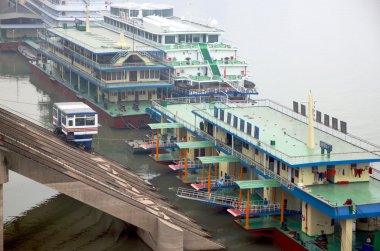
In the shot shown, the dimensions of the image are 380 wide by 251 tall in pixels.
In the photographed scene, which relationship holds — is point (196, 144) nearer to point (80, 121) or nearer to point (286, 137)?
point (286, 137)

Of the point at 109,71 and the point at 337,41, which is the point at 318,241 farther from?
the point at 337,41

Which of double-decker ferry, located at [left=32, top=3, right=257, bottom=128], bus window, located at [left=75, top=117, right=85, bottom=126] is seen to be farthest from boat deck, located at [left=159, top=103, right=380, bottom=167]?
double-decker ferry, located at [left=32, top=3, right=257, bottom=128]

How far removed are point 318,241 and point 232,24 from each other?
277 ft

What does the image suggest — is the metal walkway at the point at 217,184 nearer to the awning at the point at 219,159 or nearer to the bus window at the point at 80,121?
the awning at the point at 219,159

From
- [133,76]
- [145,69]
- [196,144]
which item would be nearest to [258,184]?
[196,144]

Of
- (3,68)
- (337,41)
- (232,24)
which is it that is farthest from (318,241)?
(232,24)

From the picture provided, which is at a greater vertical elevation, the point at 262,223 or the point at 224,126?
the point at 224,126

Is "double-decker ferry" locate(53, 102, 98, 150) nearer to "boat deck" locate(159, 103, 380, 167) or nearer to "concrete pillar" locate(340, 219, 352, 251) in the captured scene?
"boat deck" locate(159, 103, 380, 167)

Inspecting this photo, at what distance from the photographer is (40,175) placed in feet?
124

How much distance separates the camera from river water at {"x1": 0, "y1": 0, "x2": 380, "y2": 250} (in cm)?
4109

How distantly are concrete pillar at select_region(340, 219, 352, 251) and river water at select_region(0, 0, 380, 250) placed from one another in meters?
4.17

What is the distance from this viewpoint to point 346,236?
36219 millimetres

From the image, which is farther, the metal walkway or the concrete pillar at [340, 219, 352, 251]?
the metal walkway

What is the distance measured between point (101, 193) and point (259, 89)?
1562 inches
